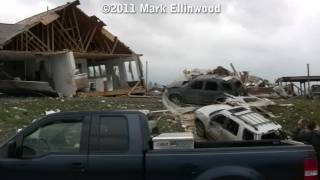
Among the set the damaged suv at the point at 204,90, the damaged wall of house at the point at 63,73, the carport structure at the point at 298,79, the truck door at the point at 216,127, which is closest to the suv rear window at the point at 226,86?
the damaged suv at the point at 204,90

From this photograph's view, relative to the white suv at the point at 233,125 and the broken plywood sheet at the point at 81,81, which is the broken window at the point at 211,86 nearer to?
the white suv at the point at 233,125

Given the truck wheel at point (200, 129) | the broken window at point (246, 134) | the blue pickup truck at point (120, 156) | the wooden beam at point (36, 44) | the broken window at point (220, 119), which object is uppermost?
the wooden beam at point (36, 44)

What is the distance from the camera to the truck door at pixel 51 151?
315 inches

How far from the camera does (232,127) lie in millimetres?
20359

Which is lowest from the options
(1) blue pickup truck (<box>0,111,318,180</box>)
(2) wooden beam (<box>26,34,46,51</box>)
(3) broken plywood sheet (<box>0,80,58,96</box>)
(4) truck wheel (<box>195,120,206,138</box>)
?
(4) truck wheel (<box>195,120,206,138</box>)

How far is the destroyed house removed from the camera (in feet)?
124

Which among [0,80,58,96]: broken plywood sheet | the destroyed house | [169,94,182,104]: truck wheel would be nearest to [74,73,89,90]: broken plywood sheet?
the destroyed house

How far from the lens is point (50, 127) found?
326 inches

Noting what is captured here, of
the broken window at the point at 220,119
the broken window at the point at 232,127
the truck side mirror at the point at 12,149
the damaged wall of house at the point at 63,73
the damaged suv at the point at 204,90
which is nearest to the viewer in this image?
the truck side mirror at the point at 12,149

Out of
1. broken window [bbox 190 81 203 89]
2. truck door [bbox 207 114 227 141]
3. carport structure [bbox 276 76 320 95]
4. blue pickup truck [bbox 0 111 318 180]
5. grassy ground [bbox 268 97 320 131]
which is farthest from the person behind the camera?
carport structure [bbox 276 76 320 95]

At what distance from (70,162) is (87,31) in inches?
1426

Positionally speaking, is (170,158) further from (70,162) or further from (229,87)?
(229,87)

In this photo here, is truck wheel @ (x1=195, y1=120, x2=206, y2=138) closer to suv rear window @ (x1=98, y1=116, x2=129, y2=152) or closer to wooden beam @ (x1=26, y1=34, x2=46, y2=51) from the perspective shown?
suv rear window @ (x1=98, y1=116, x2=129, y2=152)

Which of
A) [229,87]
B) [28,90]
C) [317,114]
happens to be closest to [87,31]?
[28,90]
